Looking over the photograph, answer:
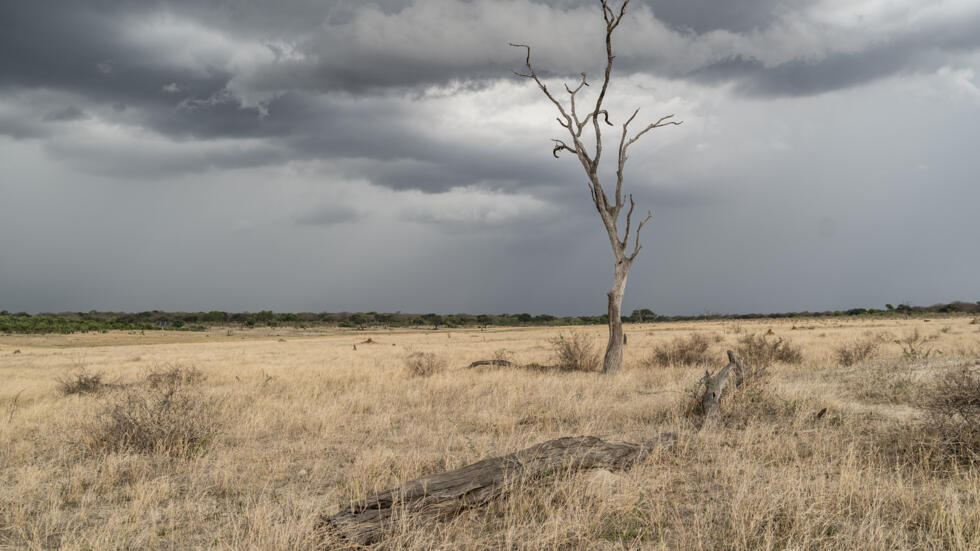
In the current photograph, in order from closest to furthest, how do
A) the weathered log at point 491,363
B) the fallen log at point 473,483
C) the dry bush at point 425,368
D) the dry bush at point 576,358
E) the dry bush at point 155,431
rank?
the fallen log at point 473,483, the dry bush at point 155,431, the dry bush at point 425,368, the dry bush at point 576,358, the weathered log at point 491,363

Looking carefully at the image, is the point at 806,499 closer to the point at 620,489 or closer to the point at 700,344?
the point at 620,489

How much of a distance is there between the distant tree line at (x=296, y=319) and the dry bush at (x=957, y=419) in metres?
91.5

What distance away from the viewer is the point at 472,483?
501 centimetres

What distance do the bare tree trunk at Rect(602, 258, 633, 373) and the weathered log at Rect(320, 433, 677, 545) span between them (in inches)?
367

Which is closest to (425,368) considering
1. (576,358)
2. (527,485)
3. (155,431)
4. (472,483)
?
(576,358)

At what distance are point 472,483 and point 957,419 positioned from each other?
21.2 ft

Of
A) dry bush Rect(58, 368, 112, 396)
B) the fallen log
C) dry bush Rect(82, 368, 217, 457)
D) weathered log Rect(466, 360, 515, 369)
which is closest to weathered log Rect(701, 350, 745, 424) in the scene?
the fallen log

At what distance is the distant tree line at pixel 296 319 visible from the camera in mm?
80938

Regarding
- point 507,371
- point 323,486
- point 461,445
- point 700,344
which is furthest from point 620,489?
point 700,344

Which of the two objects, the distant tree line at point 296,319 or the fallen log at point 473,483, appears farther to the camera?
the distant tree line at point 296,319

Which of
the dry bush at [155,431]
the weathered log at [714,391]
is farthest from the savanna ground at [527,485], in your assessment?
the weathered log at [714,391]

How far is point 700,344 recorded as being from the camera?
19.7 m

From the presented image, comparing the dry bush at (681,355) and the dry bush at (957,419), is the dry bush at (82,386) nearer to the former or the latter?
the dry bush at (681,355)

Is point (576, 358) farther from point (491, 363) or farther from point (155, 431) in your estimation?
point (155, 431)
